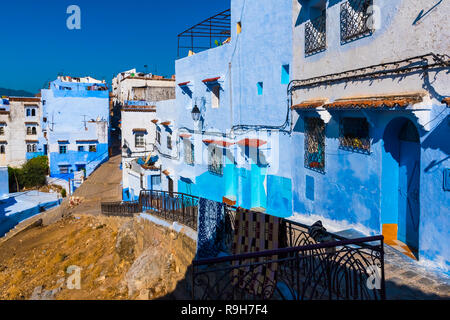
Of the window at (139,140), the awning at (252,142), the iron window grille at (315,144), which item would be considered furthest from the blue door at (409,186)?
the window at (139,140)

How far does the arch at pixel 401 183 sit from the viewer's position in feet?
25.6

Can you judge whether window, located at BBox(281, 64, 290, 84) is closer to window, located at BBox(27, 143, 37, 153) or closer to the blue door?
the blue door

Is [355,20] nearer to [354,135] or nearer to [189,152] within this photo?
[354,135]

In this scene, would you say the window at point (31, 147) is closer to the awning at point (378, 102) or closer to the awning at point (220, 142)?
the awning at point (220, 142)

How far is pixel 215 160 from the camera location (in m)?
17.1

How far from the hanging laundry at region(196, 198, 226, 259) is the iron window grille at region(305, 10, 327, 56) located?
16.9ft

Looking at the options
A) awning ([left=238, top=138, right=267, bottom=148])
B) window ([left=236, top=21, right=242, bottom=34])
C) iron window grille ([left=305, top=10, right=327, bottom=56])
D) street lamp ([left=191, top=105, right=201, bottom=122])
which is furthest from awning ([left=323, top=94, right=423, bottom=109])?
street lamp ([left=191, top=105, right=201, bottom=122])

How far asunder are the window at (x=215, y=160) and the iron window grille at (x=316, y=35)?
22.5ft

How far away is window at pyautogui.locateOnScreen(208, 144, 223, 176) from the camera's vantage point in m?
16.7

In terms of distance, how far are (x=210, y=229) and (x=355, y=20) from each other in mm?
5766

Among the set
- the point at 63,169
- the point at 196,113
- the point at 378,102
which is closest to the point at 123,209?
the point at 196,113

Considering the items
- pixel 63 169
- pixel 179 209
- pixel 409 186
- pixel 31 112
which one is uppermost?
pixel 31 112
